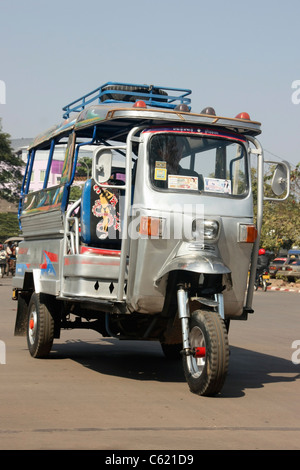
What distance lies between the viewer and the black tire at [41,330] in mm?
9859

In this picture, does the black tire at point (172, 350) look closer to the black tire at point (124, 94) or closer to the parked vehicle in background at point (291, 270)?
the black tire at point (124, 94)

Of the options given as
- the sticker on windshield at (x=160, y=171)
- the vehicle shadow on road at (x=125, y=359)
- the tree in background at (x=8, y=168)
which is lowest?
the vehicle shadow on road at (x=125, y=359)

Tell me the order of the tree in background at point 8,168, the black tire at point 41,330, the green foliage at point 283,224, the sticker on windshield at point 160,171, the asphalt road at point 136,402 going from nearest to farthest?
the asphalt road at point 136,402
the sticker on windshield at point 160,171
the black tire at point 41,330
the green foliage at point 283,224
the tree in background at point 8,168

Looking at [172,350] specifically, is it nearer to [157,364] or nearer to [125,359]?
[157,364]

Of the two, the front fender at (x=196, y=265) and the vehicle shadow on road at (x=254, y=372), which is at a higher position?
the front fender at (x=196, y=265)

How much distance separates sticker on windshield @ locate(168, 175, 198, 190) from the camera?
823cm

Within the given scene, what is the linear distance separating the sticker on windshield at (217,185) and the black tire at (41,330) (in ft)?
9.35

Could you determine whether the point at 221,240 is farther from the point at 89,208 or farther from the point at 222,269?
the point at 89,208

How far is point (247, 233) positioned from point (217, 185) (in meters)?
0.62

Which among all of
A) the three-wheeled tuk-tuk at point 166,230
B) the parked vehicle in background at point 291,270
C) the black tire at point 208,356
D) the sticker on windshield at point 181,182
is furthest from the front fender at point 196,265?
the parked vehicle in background at point 291,270

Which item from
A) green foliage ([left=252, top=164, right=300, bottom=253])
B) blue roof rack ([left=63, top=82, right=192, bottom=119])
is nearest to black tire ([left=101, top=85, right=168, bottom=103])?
blue roof rack ([left=63, top=82, right=192, bottom=119])

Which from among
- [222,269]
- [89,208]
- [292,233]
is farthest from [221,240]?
[292,233]

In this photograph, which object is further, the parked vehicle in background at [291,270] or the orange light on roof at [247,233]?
the parked vehicle in background at [291,270]
